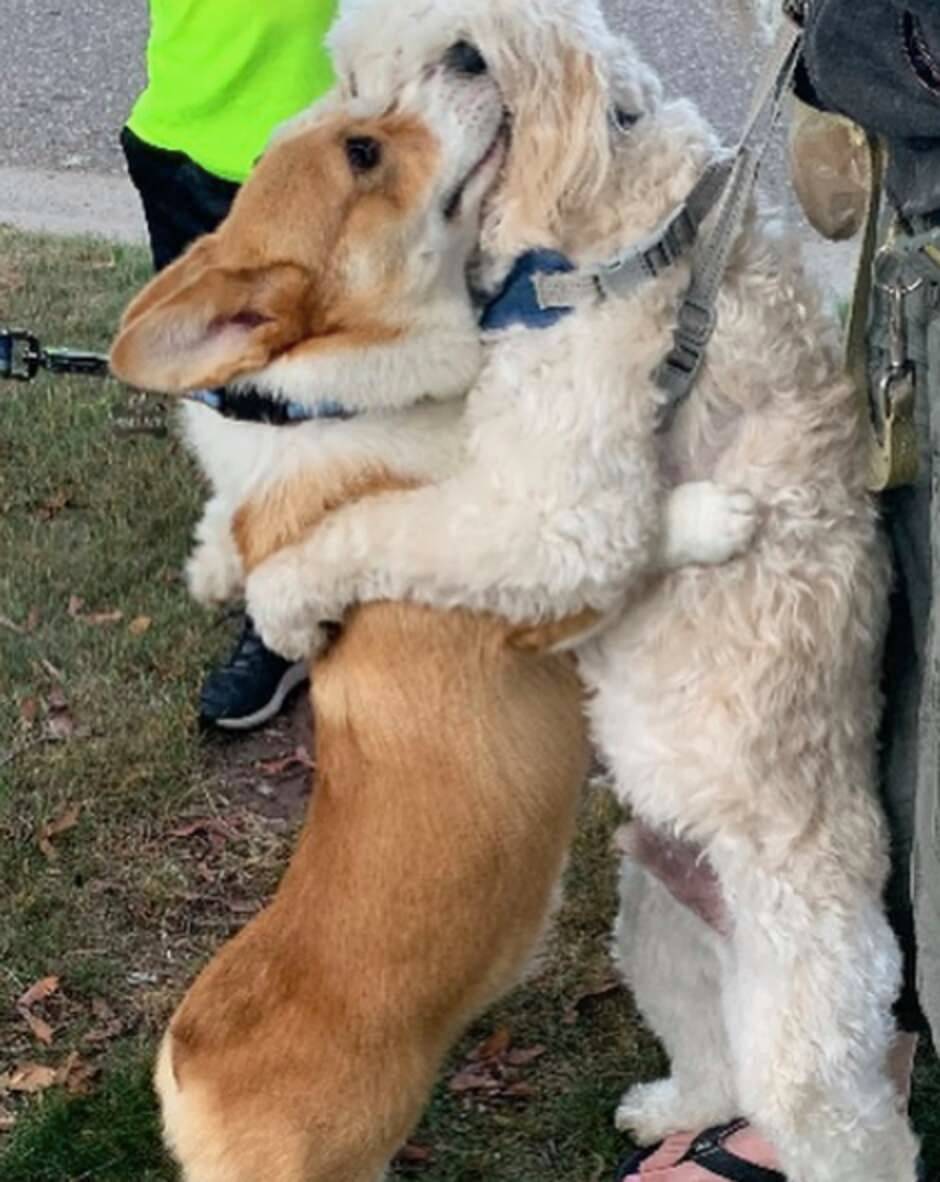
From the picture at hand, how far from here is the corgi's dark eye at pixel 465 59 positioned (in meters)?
2.78

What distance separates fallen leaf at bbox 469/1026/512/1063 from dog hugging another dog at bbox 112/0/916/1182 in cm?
86

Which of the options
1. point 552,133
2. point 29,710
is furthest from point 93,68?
point 552,133

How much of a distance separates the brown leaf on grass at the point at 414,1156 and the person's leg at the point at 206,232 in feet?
3.74

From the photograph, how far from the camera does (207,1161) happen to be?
287 centimetres

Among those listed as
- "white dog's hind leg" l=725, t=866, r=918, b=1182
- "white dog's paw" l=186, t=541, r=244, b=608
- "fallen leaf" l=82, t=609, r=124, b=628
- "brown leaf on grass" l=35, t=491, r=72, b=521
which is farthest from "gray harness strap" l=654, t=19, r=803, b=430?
"brown leaf on grass" l=35, t=491, r=72, b=521

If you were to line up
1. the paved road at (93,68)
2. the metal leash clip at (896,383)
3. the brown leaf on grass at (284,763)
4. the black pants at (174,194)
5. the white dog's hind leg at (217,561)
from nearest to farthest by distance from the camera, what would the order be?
the metal leash clip at (896,383) < the white dog's hind leg at (217,561) < the black pants at (174,194) < the brown leaf on grass at (284,763) < the paved road at (93,68)

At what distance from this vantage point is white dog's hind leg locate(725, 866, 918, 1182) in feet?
8.99

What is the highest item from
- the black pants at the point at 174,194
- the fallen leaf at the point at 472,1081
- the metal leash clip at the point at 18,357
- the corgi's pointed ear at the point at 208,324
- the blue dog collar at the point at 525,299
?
the blue dog collar at the point at 525,299

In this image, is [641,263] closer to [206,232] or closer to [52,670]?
[206,232]

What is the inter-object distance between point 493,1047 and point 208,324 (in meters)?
Answer: 1.68

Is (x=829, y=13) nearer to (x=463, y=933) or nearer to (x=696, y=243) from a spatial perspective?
(x=696, y=243)

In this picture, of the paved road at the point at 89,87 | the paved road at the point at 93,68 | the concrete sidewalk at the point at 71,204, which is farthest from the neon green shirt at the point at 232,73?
the paved road at the point at 93,68

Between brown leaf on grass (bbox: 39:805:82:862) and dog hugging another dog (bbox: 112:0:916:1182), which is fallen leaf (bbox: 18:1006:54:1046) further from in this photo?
Result: dog hugging another dog (bbox: 112:0:916:1182)

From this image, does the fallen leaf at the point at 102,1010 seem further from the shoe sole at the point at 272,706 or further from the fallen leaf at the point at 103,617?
the fallen leaf at the point at 103,617
